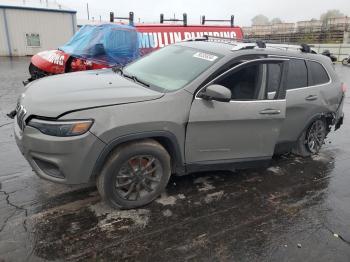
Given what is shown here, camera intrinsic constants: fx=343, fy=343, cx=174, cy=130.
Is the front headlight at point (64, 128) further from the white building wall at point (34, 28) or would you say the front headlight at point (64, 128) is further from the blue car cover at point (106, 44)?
the white building wall at point (34, 28)

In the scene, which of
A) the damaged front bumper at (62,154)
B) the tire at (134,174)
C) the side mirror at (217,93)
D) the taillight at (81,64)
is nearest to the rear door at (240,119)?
the side mirror at (217,93)

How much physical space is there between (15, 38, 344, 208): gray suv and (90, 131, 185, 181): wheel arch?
0.01 m

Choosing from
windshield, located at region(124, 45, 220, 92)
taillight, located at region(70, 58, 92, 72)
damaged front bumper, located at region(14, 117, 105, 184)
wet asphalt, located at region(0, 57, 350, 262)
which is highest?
windshield, located at region(124, 45, 220, 92)

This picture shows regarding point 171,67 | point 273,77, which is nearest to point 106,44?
point 171,67

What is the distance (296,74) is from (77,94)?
2.99 m

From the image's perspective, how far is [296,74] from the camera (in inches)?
186

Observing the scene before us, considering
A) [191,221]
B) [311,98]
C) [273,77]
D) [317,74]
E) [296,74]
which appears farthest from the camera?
[317,74]

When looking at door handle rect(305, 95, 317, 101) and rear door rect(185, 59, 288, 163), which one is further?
door handle rect(305, 95, 317, 101)

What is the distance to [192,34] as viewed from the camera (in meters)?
11.2

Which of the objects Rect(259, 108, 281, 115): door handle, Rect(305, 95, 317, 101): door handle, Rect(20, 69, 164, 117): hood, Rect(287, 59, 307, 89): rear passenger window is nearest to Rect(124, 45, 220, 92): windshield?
Rect(20, 69, 164, 117): hood

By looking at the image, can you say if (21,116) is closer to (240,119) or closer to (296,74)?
(240,119)

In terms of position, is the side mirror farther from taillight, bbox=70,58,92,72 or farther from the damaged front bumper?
taillight, bbox=70,58,92,72

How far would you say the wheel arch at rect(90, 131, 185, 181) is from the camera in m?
3.29

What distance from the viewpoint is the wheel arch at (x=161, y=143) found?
3.29m
